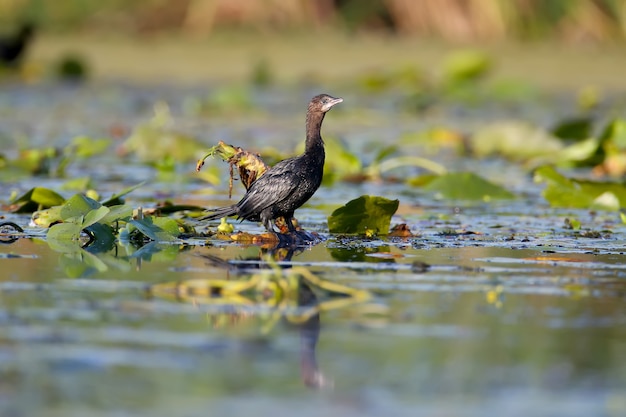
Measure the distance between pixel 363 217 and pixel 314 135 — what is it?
1.55 ft

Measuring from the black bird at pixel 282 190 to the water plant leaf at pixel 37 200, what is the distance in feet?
2.84

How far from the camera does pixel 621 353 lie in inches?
144

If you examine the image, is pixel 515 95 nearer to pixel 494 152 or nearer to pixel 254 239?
pixel 494 152

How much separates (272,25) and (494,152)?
12.4 m

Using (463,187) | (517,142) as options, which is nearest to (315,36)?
(517,142)

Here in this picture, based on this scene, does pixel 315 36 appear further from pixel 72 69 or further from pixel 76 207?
pixel 76 207

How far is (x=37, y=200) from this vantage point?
259 inches

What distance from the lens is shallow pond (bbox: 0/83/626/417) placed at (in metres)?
3.14

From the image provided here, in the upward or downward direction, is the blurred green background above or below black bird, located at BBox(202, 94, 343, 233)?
above

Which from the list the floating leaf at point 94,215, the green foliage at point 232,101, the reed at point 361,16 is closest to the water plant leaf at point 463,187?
the floating leaf at point 94,215

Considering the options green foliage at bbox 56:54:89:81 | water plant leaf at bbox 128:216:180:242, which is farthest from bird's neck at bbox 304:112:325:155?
green foliage at bbox 56:54:89:81

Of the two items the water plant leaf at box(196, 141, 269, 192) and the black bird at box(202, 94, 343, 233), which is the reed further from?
the black bird at box(202, 94, 343, 233)

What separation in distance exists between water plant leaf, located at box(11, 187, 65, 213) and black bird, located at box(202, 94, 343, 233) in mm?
865

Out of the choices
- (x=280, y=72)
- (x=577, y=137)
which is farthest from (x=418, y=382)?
(x=280, y=72)
